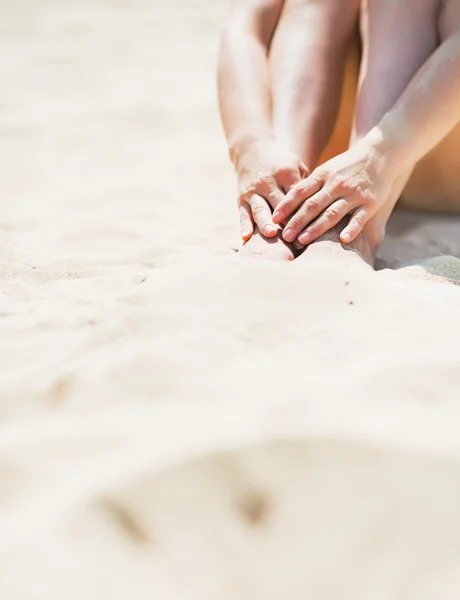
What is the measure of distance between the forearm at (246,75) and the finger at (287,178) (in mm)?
111

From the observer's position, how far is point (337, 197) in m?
1.46

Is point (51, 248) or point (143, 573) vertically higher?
point (143, 573)

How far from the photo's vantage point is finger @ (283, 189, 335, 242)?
4.74ft

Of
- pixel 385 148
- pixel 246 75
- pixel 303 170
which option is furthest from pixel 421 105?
pixel 246 75

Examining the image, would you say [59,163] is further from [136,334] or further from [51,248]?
[136,334]

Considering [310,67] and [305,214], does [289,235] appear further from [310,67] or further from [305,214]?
[310,67]

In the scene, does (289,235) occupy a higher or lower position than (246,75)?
lower

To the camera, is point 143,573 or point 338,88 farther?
point 338,88

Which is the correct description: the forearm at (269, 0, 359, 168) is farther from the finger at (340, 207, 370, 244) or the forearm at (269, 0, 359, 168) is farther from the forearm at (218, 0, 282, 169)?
the finger at (340, 207, 370, 244)

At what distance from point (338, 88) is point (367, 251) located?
0.48 meters

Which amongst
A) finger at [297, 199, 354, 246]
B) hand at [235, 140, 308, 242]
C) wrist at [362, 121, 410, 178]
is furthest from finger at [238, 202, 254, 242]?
wrist at [362, 121, 410, 178]

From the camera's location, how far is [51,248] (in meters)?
1.61

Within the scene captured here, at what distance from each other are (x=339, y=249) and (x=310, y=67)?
51 cm

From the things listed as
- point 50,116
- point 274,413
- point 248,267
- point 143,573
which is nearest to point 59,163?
point 50,116
